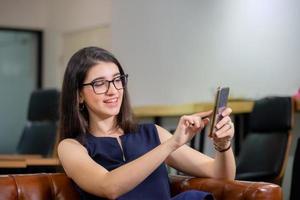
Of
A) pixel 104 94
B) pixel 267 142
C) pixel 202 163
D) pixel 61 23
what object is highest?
pixel 61 23

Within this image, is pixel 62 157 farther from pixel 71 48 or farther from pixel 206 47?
pixel 71 48

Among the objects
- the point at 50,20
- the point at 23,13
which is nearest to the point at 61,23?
the point at 50,20

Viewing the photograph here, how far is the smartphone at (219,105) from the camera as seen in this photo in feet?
5.49

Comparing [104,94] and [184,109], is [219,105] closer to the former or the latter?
[104,94]

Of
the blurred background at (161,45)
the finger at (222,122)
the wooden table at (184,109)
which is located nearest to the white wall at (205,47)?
the blurred background at (161,45)

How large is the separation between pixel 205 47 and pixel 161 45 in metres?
0.53

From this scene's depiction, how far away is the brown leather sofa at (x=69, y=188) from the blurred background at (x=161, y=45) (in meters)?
2.36

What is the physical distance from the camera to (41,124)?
4578 mm

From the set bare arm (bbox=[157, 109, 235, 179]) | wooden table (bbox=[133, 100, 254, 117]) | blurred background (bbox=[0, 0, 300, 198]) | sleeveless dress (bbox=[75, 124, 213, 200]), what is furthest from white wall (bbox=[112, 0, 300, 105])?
sleeveless dress (bbox=[75, 124, 213, 200])

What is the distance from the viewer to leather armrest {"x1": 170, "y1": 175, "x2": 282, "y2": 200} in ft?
5.78

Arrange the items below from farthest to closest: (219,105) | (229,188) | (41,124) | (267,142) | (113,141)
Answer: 1. (41,124)
2. (267,142)
3. (113,141)
4. (229,188)
5. (219,105)

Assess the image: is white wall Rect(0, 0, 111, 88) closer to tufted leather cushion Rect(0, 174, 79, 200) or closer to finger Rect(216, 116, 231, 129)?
tufted leather cushion Rect(0, 174, 79, 200)

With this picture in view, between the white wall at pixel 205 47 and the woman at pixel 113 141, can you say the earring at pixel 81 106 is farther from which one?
the white wall at pixel 205 47

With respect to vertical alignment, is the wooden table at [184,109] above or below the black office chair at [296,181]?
above
